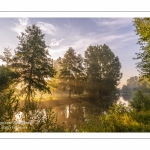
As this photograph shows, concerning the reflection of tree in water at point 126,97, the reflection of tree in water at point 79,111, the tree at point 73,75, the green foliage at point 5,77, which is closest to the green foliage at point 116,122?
the reflection of tree in water at point 79,111

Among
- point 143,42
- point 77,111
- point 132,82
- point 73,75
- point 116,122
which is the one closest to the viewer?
point 116,122

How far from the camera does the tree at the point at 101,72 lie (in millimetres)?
5699

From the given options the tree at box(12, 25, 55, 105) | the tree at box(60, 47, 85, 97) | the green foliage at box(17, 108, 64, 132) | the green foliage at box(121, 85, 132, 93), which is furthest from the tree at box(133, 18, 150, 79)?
the green foliage at box(17, 108, 64, 132)

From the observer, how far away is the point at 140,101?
5691mm

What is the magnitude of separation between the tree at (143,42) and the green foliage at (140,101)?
806mm

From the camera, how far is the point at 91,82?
5.88 meters

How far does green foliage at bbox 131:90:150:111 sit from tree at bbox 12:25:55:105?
3210 millimetres

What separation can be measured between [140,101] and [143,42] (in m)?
2.14

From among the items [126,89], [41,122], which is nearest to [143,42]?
[126,89]

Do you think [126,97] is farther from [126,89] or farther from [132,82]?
[132,82]

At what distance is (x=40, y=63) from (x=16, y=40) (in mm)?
1131

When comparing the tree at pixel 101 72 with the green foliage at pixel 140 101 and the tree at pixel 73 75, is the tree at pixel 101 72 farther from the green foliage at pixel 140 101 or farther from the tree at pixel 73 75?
→ the green foliage at pixel 140 101
